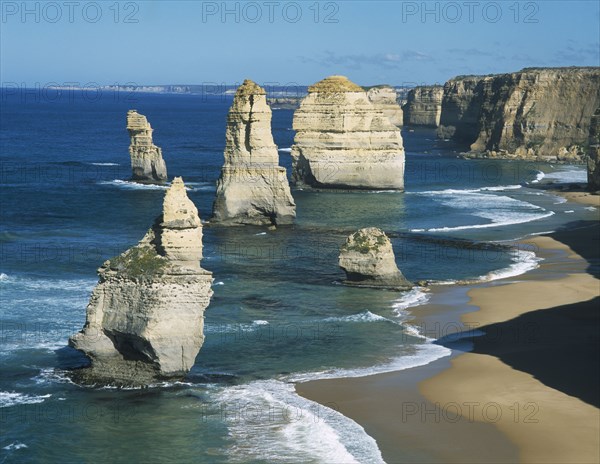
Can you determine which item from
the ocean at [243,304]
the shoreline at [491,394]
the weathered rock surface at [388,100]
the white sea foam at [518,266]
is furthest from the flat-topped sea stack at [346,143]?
the weathered rock surface at [388,100]

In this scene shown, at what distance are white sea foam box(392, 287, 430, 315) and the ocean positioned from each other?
16cm

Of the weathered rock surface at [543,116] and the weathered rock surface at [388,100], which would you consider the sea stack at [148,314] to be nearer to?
the weathered rock surface at [543,116]

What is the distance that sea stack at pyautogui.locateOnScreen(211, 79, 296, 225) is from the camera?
5994 centimetres

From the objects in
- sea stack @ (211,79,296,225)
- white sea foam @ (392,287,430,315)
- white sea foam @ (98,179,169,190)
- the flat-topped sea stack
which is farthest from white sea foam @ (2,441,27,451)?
the flat-topped sea stack

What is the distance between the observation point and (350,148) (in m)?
78.6

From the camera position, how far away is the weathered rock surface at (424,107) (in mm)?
185750

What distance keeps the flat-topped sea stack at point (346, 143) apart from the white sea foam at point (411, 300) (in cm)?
3682

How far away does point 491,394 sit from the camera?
2825 centimetres

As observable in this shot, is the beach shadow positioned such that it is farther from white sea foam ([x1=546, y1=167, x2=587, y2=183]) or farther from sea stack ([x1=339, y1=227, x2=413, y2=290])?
white sea foam ([x1=546, y1=167, x2=587, y2=183])

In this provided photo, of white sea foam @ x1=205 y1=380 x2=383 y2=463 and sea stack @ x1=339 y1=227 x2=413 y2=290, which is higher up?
sea stack @ x1=339 y1=227 x2=413 y2=290

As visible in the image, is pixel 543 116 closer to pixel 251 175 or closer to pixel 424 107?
pixel 251 175

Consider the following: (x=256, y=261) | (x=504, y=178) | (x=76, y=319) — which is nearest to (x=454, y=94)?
(x=504, y=178)

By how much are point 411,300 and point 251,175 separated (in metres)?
21.6

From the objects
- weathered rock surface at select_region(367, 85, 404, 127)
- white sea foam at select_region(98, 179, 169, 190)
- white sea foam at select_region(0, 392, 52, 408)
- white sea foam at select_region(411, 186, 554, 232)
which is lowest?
white sea foam at select_region(0, 392, 52, 408)
